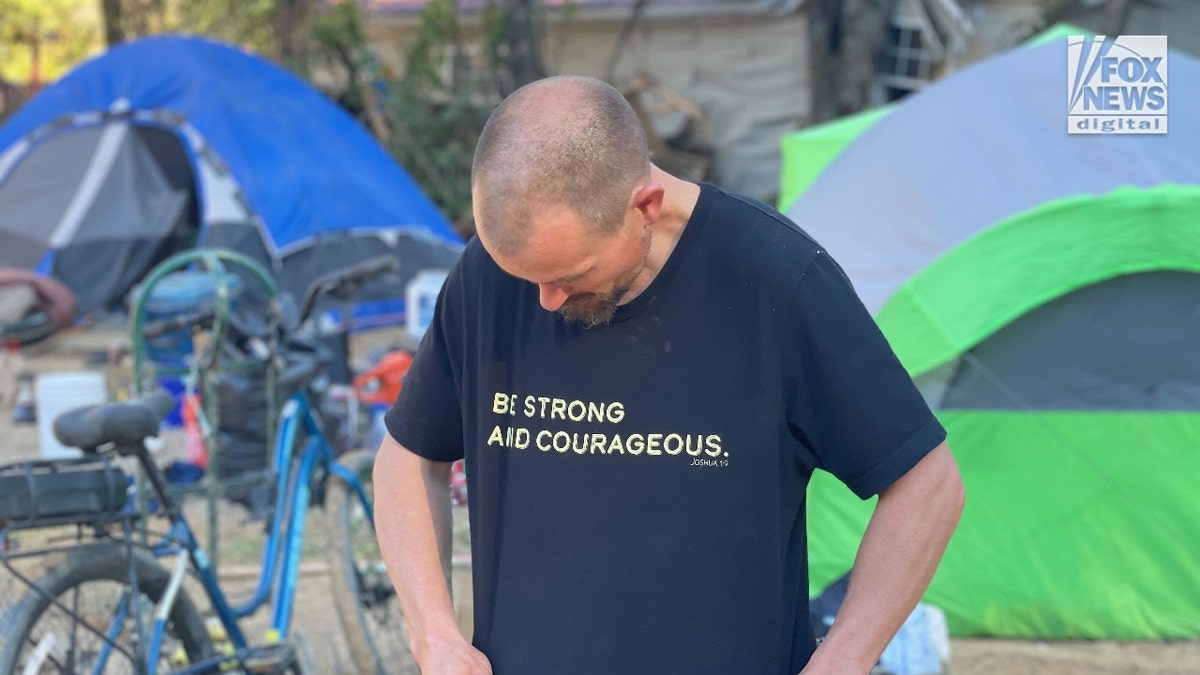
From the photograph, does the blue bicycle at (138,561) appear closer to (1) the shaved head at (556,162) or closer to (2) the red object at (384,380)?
(1) the shaved head at (556,162)

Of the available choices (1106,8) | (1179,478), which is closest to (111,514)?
(1179,478)

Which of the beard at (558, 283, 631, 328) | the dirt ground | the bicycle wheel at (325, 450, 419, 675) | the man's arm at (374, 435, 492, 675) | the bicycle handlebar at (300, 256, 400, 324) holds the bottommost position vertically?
the dirt ground

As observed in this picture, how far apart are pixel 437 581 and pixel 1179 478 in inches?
140

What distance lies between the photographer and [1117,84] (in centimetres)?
428

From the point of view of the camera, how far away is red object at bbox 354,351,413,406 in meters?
6.32

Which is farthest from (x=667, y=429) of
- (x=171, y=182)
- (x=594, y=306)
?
(x=171, y=182)

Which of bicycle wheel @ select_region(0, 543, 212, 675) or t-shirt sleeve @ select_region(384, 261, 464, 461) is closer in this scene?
t-shirt sleeve @ select_region(384, 261, 464, 461)

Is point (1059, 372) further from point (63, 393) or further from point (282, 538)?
point (63, 393)

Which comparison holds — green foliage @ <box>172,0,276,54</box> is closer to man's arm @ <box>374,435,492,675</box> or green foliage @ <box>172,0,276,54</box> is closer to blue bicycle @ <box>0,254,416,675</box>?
blue bicycle @ <box>0,254,416,675</box>

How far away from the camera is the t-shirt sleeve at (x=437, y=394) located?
200 cm

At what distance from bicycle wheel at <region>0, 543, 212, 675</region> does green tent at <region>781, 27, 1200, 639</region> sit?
251 cm

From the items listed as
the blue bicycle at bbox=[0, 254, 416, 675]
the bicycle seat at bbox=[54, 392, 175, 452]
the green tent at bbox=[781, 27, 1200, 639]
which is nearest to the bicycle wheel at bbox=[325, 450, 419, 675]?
the blue bicycle at bbox=[0, 254, 416, 675]

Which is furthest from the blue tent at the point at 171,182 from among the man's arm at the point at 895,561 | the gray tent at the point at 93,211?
the man's arm at the point at 895,561

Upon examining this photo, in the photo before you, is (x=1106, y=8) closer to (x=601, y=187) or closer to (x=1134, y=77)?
(x=1134, y=77)
